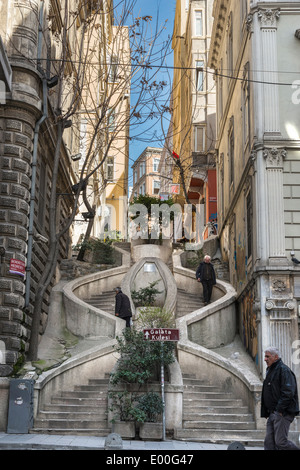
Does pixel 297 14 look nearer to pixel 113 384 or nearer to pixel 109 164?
pixel 113 384

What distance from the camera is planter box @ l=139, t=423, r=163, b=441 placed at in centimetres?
1269

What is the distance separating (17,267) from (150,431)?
568 centimetres

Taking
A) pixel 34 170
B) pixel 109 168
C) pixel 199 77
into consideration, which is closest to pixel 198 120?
pixel 199 77

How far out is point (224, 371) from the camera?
15.6m

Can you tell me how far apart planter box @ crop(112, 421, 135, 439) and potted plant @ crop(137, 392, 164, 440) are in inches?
7.0

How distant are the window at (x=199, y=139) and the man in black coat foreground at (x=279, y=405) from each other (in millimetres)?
29129

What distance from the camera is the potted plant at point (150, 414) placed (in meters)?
12.7

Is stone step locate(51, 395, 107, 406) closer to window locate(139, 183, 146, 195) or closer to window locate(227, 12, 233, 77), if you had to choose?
window locate(227, 12, 233, 77)

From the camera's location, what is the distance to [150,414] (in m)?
13.0

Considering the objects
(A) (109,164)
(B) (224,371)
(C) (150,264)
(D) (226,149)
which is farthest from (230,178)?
(A) (109,164)

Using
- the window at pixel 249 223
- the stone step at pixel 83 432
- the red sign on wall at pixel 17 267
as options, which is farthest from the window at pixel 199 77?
the stone step at pixel 83 432

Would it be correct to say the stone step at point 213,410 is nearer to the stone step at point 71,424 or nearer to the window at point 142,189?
the stone step at point 71,424

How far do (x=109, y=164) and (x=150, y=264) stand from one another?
33.5 meters
